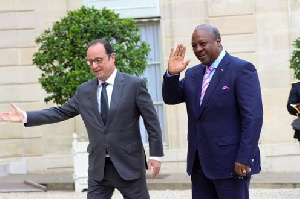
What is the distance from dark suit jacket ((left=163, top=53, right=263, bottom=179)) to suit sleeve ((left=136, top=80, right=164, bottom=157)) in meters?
0.71

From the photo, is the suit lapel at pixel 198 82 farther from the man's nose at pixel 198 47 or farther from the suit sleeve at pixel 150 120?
the suit sleeve at pixel 150 120

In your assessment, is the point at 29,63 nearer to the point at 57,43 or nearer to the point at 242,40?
the point at 57,43

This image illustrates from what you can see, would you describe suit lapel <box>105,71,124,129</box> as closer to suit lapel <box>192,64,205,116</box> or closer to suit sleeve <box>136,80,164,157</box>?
suit sleeve <box>136,80,164,157</box>

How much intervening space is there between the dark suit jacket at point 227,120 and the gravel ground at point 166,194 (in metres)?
5.94

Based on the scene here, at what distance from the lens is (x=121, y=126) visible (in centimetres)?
710

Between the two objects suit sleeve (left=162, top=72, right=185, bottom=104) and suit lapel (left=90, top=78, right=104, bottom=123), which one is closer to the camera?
suit sleeve (left=162, top=72, right=185, bottom=104)

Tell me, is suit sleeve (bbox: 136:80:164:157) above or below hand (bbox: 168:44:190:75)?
below

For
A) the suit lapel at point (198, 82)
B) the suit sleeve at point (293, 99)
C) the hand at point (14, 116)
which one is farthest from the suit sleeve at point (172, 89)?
the suit sleeve at point (293, 99)

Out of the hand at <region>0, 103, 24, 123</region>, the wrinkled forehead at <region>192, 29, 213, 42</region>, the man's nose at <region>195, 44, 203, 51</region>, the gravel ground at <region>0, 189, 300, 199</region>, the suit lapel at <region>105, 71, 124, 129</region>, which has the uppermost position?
the wrinkled forehead at <region>192, 29, 213, 42</region>

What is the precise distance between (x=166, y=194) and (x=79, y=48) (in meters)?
2.66

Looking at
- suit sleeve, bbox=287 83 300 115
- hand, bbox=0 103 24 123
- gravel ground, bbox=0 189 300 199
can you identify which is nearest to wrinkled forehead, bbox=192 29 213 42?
hand, bbox=0 103 24 123

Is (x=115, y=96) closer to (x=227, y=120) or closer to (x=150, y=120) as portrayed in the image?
(x=150, y=120)

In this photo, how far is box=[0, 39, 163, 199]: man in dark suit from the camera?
7.06 m

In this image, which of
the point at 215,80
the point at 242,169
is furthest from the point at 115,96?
the point at 242,169
